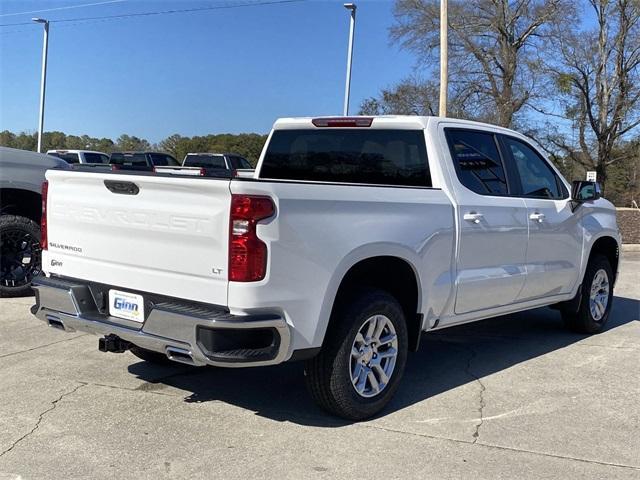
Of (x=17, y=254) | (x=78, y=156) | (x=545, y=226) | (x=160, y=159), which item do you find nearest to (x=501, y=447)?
(x=545, y=226)

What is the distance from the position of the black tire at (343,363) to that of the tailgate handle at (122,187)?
1424mm

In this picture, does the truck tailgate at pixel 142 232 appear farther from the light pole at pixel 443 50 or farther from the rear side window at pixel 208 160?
the rear side window at pixel 208 160

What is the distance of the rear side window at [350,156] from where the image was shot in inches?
202

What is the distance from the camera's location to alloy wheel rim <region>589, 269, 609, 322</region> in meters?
6.95

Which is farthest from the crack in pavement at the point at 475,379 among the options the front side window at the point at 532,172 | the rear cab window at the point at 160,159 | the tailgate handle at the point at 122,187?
the rear cab window at the point at 160,159

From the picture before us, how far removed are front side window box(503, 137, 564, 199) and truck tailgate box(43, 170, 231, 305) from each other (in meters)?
3.16

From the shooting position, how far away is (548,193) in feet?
20.2

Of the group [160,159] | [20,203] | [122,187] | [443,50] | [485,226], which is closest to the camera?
[122,187]

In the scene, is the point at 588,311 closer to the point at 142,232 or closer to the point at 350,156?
the point at 350,156

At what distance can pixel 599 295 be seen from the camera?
7121 mm

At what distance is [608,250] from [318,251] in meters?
4.62

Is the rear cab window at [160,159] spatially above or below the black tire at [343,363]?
above

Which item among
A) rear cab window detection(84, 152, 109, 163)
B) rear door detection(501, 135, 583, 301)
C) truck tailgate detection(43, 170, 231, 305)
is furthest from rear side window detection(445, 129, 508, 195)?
rear cab window detection(84, 152, 109, 163)

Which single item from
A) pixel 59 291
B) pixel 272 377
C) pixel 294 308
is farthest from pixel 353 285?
pixel 59 291
